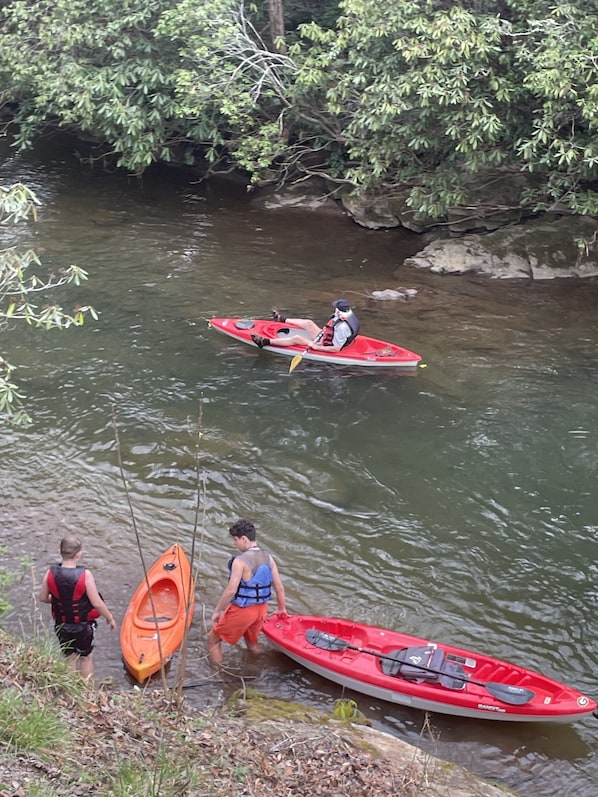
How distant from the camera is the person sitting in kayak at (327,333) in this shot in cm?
1230

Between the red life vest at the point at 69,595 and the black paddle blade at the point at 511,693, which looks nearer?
the red life vest at the point at 69,595

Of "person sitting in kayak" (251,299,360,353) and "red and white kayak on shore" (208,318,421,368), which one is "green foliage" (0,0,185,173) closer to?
"red and white kayak on shore" (208,318,421,368)

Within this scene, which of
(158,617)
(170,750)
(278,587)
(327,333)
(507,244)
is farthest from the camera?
(507,244)

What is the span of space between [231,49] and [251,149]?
1991 millimetres

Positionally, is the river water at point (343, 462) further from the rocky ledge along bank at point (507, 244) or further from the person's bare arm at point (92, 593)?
the person's bare arm at point (92, 593)

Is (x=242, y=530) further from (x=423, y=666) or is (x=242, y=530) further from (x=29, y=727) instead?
(x=29, y=727)

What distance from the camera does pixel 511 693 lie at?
6688 mm

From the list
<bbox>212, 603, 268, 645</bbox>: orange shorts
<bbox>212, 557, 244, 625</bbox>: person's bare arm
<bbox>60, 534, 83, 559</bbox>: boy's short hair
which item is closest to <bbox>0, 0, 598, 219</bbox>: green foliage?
<bbox>212, 557, 244, 625</bbox>: person's bare arm

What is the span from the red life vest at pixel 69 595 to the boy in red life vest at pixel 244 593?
1.17 meters

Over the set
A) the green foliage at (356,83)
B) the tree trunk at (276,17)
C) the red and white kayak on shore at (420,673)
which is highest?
the tree trunk at (276,17)

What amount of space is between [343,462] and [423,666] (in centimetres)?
387

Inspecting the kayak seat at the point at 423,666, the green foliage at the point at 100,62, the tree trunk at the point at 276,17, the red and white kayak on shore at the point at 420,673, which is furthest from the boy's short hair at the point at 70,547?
the tree trunk at the point at 276,17

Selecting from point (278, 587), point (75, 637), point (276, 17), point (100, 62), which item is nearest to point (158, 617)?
point (75, 637)

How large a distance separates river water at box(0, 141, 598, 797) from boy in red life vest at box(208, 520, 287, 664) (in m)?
0.45
